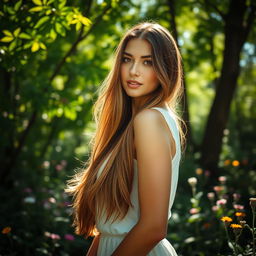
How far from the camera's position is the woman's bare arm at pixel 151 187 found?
1.51 metres

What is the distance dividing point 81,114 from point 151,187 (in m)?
4.18

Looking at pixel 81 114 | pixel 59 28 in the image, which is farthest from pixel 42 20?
pixel 81 114

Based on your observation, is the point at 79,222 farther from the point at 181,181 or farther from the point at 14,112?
the point at 181,181

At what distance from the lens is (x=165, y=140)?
1.57m

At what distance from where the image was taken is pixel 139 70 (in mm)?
1828

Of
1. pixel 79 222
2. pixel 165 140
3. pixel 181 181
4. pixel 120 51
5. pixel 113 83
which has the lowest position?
pixel 181 181

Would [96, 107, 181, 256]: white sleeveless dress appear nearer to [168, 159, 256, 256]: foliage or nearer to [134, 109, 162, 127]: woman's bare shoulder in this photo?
[134, 109, 162, 127]: woman's bare shoulder

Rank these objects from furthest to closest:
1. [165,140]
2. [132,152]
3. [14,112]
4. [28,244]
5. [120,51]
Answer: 1. [14,112]
2. [28,244]
3. [120,51]
4. [132,152]
5. [165,140]

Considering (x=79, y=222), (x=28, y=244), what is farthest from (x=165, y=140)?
(x=28, y=244)

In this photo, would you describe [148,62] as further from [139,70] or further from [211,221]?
[211,221]

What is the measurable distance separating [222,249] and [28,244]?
1.94 metres

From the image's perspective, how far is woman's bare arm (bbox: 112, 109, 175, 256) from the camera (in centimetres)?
151

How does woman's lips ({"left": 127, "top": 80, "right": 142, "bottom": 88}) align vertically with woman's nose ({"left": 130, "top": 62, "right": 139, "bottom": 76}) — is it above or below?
below

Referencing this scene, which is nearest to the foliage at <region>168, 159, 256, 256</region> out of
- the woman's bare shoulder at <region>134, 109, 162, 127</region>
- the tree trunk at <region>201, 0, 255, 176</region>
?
the tree trunk at <region>201, 0, 255, 176</region>
